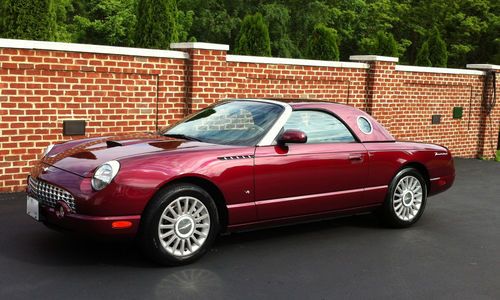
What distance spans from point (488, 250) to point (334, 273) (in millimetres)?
2017

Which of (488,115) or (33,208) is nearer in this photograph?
(33,208)

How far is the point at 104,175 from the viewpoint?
15.8ft

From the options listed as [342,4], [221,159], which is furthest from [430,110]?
[342,4]

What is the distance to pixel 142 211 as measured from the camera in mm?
4887

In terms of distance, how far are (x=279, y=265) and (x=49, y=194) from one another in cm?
211

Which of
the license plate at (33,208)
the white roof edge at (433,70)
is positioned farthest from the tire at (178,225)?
the white roof edge at (433,70)

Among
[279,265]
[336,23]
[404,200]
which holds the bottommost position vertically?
[279,265]

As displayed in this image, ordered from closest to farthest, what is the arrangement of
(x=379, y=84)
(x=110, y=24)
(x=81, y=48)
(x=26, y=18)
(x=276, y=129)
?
(x=276, y=129) → (x=81, y=48) → (x=26, y=18) → (x=379, y=84) → (x=110, y=24)

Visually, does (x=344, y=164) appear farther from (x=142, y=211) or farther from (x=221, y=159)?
(x=142, y=211)

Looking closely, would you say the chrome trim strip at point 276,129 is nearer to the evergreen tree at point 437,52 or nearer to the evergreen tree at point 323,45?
the evergreen tree at point 323,45

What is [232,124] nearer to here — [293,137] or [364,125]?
[293,137]

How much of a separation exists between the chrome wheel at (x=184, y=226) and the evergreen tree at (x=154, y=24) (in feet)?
35.6

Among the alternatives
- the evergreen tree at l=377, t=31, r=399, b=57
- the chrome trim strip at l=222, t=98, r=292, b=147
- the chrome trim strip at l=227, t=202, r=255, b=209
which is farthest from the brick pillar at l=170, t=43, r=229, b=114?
the evergreen tree at l=377, t=31, r=399, b=57

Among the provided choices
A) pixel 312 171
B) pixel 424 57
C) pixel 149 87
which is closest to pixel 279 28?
pixel 424 57
